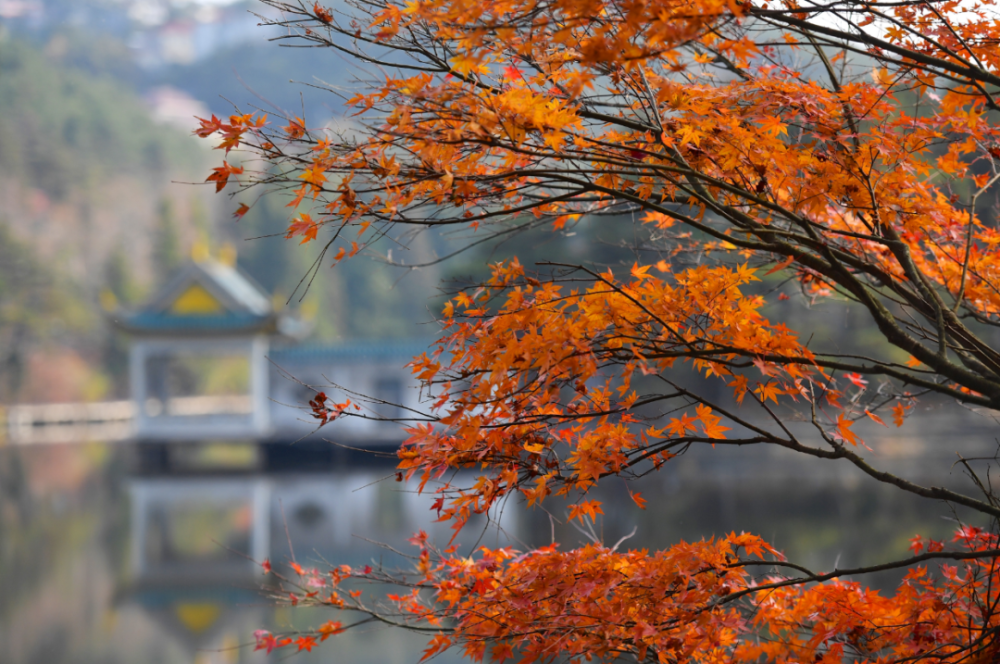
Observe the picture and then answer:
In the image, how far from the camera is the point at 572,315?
1.70 meters

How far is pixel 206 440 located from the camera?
1477 centimetres

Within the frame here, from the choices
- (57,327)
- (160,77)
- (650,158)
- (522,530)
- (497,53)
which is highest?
(160,77)

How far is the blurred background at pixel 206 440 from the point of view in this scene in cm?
780

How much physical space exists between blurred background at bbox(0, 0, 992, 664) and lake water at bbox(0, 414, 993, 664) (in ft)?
0.15

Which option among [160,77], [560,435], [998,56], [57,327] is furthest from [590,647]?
[160,77]

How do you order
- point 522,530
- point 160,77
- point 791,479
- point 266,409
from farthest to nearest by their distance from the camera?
point 160,77, point 266,409, point 791,479, point 522,530

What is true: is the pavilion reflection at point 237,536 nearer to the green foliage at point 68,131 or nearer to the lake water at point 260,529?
the lake water at point 260,529

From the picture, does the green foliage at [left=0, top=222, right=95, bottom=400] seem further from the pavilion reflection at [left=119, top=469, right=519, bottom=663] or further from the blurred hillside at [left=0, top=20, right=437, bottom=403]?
the pavilion reflection at [left=119, top=469, right=519, bottom=663]

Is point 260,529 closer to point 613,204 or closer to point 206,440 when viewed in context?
point 206,440

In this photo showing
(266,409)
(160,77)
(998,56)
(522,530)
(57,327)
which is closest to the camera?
(998,56)

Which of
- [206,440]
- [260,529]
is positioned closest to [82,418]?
[206,440]

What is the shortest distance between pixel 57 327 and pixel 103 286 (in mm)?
2104

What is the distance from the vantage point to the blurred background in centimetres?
780

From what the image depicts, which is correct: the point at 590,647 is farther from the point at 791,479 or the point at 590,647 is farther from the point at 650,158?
the point at 791,479
